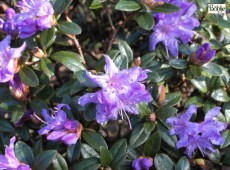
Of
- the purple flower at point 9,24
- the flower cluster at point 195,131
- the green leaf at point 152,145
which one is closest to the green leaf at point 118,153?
the green leaf at point 152,145

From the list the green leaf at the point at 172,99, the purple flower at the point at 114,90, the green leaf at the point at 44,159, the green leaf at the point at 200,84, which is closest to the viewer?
the purple flower at the point at 114,90

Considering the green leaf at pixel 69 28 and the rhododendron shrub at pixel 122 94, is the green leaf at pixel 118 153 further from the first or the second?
the green leaf at pixel 69 28

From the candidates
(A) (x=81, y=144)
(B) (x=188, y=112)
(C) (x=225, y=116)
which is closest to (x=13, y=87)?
(A) (x=81, y=144)

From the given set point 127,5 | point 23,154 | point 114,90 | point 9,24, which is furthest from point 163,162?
point 9,24

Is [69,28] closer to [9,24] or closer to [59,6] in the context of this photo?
[59,6]

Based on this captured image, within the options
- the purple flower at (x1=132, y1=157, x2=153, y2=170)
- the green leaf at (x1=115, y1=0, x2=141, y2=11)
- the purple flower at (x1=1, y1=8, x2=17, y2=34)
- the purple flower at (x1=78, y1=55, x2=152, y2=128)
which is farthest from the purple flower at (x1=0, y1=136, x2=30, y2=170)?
the green leaf at (x1=115, y1=0, x2=141, y2=11)

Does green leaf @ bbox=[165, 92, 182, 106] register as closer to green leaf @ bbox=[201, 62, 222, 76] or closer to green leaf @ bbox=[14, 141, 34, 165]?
green leaf @ bbox=[201, 62, 222, 76]

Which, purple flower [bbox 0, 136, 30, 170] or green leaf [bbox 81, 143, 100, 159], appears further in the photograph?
green leaf [bbox 81, 143, 100, 159]
